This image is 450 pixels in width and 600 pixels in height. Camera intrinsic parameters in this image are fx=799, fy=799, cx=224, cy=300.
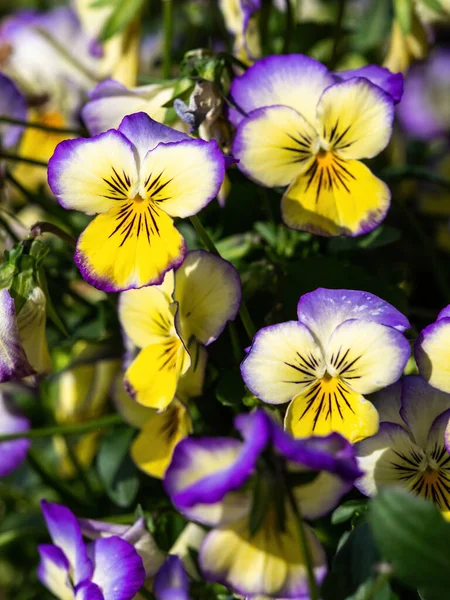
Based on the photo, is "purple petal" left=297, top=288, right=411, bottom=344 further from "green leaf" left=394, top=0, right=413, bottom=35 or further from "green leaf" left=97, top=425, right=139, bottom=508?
"green leaf" left=394, top=0, right=413, bottom=35

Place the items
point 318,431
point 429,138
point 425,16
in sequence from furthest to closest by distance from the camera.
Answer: point 429,138
point 425,16
point 318,431

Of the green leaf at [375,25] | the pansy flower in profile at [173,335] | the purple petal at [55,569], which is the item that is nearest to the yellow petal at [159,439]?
the pansy flower in profile at [173,335]

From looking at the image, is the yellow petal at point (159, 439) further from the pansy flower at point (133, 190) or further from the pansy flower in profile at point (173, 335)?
the pansy flower at point (133, 190)

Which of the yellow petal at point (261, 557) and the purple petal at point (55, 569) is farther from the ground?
the yellow petal at point (261, 557)

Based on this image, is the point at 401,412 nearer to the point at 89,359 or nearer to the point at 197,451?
the point at 197,451

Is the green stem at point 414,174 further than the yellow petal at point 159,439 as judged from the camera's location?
Yes

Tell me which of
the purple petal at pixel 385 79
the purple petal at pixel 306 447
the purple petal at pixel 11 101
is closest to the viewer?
the purple petal at pixel 306 447

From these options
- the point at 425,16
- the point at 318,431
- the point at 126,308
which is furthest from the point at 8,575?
the point at 425,16
